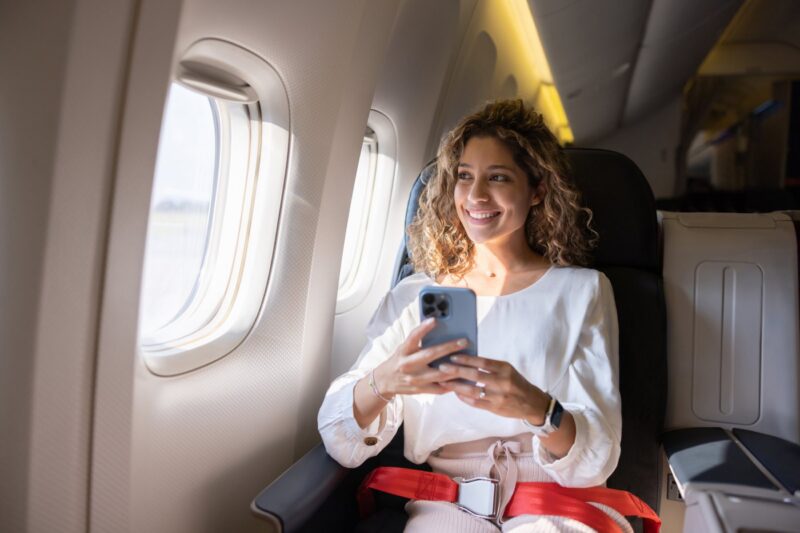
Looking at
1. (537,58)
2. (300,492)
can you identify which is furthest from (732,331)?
(537,58)

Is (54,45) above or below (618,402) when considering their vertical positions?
above

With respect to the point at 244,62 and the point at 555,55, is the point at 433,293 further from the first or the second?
the point at 555,55

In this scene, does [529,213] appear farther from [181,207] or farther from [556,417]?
[181,207]

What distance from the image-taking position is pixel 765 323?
1.91 meters

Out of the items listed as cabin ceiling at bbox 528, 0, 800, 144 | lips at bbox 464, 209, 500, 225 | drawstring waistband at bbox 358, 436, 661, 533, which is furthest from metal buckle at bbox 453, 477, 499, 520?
cabin ceiling at bbox 528, 0, 800, 144

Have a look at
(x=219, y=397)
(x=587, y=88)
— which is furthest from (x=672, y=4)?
(x=219, y=397)

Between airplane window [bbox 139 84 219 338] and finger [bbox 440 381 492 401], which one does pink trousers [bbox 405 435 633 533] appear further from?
airplane window [bbox 139 84 219 338]

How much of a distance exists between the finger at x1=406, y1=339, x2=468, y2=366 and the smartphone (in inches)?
0.6

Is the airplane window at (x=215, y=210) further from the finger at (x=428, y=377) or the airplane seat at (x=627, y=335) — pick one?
the finger at (x=428, y=377)

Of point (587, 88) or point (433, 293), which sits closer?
point (433, 293)

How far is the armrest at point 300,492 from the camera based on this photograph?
144cm

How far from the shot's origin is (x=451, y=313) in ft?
4.56

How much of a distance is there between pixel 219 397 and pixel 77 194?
80 cm

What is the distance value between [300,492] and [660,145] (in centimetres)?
1241
